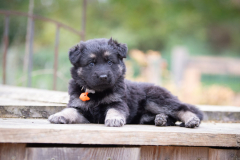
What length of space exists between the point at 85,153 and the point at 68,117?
644mm

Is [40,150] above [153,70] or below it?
below

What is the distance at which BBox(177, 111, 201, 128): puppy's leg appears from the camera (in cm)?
316

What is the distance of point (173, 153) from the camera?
269cm

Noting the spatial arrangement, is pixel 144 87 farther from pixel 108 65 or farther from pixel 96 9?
pixel 96 9

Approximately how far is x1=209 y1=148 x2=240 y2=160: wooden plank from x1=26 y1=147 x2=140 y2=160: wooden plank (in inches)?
28.6

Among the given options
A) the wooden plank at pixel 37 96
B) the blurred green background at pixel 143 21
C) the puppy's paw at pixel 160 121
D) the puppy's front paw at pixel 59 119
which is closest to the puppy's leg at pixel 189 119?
the puppy's paw at pixel 160 121

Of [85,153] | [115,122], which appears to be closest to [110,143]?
[85,153]

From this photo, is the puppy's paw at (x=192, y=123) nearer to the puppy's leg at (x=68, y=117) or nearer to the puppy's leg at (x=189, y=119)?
the puppy's leg at (x=189, y=119)

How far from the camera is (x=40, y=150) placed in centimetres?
244

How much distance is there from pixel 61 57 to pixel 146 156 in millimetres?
8894

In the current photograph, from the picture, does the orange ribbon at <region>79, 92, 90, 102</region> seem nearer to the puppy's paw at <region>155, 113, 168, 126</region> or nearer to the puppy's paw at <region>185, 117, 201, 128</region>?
the puppy's paw at <region>155, 113, 168, 126</region>

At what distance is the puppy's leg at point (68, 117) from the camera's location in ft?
9.73

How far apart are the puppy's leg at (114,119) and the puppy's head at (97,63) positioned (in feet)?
1.16

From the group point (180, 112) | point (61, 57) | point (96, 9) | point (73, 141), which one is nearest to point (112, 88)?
point (180, 112)
